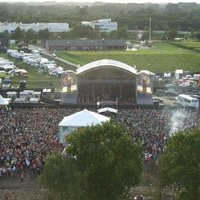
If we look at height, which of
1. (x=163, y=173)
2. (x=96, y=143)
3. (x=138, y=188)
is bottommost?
(x=138, y=188)

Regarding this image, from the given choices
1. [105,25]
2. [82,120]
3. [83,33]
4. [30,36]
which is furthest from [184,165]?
[105,25]

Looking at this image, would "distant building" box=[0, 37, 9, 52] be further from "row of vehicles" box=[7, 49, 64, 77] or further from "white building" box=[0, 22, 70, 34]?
"white building" box=[0, 22, 70, 34]

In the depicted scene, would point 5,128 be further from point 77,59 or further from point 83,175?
point 77,59

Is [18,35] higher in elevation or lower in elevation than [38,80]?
higher

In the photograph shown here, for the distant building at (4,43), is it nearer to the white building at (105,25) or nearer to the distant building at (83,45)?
the distant building at (83,45)

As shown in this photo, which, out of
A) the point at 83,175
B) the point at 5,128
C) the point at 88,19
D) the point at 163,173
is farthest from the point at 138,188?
the point at 88,19

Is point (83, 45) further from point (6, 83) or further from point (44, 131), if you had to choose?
point (44, 131)

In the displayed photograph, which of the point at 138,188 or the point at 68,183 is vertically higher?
the point at 68,183

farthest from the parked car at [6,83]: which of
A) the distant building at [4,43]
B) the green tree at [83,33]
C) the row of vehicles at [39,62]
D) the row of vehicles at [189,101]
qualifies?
the green tree at [83,33]
